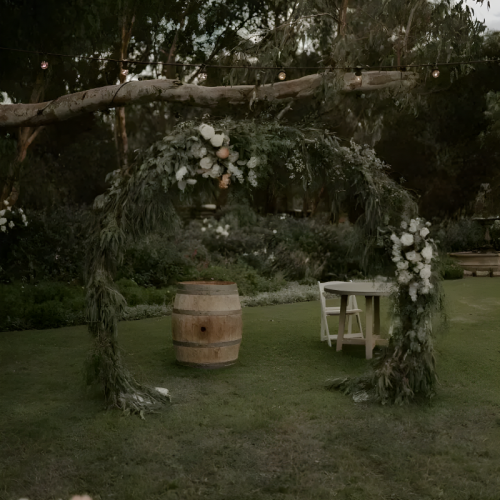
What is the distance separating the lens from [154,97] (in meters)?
12.0

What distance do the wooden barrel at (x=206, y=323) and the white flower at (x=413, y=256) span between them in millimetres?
2154

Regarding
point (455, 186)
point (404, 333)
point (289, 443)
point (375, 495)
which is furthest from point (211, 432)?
point (455, 186)

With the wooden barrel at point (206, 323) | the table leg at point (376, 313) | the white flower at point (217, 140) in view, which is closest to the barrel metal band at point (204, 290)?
the wooden barrel at point (206, 323)

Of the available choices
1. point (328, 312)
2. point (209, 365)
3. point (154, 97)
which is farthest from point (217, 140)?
point (154, 97)

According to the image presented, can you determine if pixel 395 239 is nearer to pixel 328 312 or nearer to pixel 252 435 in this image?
pixel 252 435

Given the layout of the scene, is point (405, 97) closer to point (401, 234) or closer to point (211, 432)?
point (401, 234)

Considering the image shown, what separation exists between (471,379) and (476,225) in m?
14.8

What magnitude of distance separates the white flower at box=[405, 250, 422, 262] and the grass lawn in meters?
1.28

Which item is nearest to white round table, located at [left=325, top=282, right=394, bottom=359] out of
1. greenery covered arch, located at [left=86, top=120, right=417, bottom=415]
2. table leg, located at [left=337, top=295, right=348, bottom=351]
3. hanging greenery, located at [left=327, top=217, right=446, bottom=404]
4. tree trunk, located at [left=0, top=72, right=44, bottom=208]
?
table leg, located at [left=337, top=295, right=348, bottom=351]

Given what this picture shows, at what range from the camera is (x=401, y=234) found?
5484mm

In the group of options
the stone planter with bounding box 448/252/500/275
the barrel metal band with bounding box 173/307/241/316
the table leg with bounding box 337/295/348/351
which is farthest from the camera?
the stone planter with bounding box 448/252/500/275

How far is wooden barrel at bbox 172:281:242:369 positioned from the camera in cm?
659

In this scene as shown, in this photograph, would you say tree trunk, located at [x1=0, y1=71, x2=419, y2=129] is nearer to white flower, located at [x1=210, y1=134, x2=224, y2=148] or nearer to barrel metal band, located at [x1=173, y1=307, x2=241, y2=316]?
barrel metal band, located at [x1=173, y1=307, x2=241, y2=316]

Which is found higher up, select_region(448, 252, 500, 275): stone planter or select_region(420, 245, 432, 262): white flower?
select_region(420, 245, 432, 262): white flower
